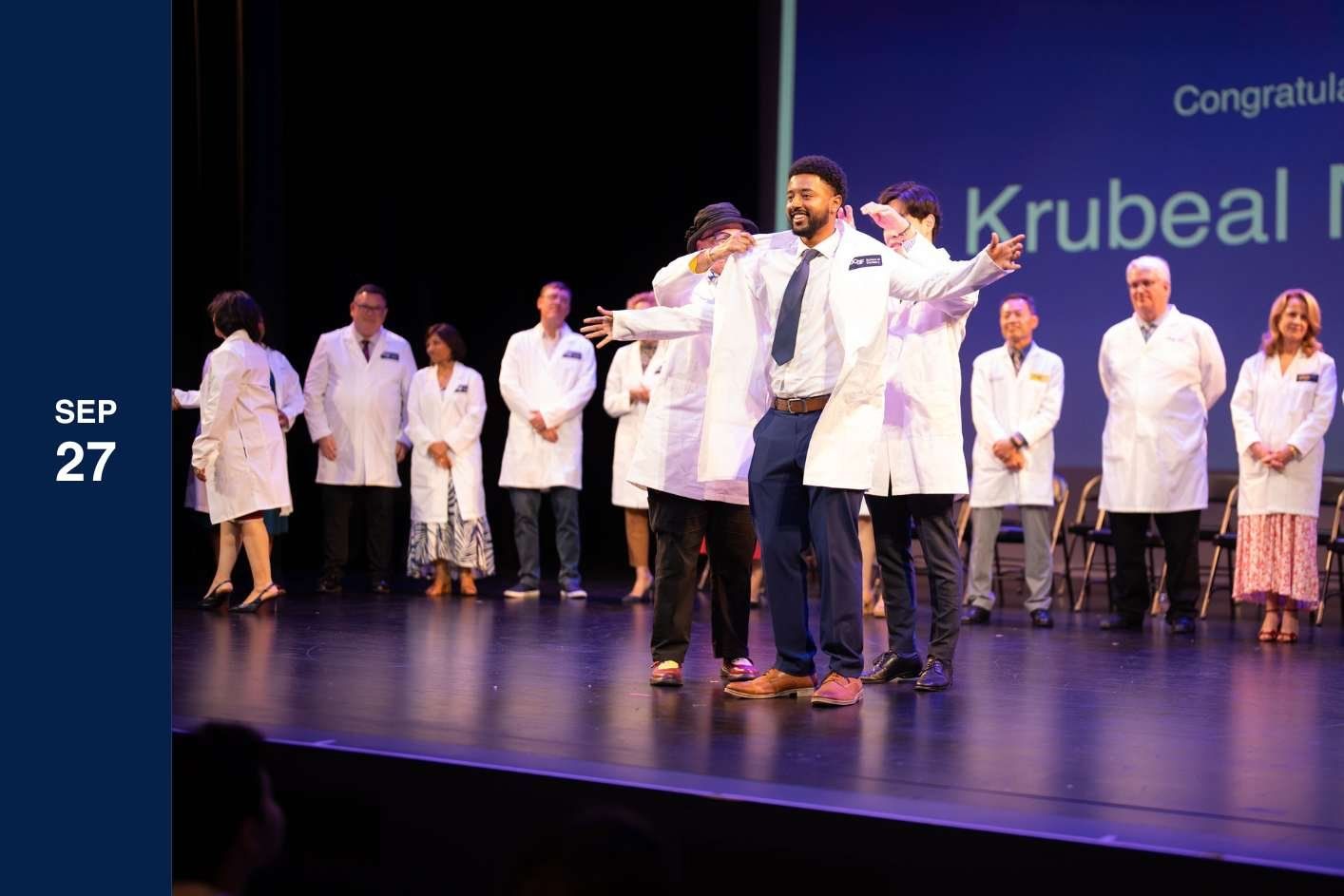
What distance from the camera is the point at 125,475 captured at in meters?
3.05

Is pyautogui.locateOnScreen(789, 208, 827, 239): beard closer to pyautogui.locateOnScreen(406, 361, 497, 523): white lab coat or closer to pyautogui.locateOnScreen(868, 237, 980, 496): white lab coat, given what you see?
pyautogui.locateOnScreen(868, 237, 980, 496): white lab coat

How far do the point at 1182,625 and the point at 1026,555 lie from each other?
90 cm

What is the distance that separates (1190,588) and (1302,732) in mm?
2844

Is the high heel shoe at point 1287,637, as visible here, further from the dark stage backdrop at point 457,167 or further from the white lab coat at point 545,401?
the dark stage backdrop at point 457,167

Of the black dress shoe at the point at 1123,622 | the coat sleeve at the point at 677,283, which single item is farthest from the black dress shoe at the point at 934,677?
the black dress shoe at the point at 1123,622

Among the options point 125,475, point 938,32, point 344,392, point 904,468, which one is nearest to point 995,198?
point 938,32

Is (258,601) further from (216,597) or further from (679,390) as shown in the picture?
(679,390)

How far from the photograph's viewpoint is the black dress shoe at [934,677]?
4355 mm

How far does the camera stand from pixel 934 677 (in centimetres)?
438

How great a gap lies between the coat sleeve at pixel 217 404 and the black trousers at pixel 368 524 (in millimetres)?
1245

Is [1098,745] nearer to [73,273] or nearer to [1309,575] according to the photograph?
[73,273]

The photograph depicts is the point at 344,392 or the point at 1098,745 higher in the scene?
the point at 344,392

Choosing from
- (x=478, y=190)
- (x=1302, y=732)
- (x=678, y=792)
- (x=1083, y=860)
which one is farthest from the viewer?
(x=478, y=190)

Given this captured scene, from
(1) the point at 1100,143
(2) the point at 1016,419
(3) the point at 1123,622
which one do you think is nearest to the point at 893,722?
(3) the point at 1123,622
